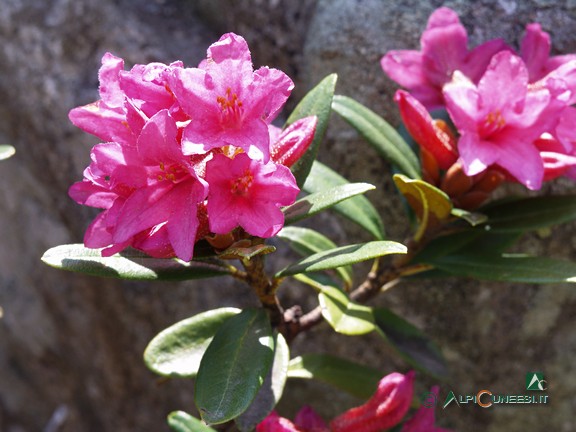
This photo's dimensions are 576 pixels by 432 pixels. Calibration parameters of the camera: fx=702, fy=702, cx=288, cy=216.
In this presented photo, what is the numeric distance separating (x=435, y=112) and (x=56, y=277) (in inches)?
55.4

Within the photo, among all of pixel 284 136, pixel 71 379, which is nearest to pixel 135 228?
pixel 284 136

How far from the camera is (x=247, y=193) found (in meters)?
0.98

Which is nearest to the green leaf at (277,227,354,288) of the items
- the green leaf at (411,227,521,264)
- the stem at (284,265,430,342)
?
the stem at (284,265,430,342)

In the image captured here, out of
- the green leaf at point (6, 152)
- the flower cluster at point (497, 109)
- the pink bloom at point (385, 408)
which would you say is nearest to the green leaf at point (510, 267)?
the flower cluster at point (497, 109)

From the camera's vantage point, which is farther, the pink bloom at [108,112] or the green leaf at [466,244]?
the green leaf at [466,244]

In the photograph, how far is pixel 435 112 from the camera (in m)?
1.48

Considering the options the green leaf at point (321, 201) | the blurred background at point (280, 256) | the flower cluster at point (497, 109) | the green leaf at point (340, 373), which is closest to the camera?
the green leaf at point (321, 201)

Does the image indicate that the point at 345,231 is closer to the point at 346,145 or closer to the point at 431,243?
the point at 346,145

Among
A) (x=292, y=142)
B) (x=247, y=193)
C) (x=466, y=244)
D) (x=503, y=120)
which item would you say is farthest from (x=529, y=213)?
(x=247, y=193)

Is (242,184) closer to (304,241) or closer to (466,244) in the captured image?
(304,241)

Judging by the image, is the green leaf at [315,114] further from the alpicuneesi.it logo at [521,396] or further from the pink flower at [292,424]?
the alpicuneesi.it logo at [521,396]

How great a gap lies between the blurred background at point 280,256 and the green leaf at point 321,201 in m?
0.56

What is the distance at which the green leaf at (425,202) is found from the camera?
1.22 meters

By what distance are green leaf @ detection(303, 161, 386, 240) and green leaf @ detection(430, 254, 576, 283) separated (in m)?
0.14
